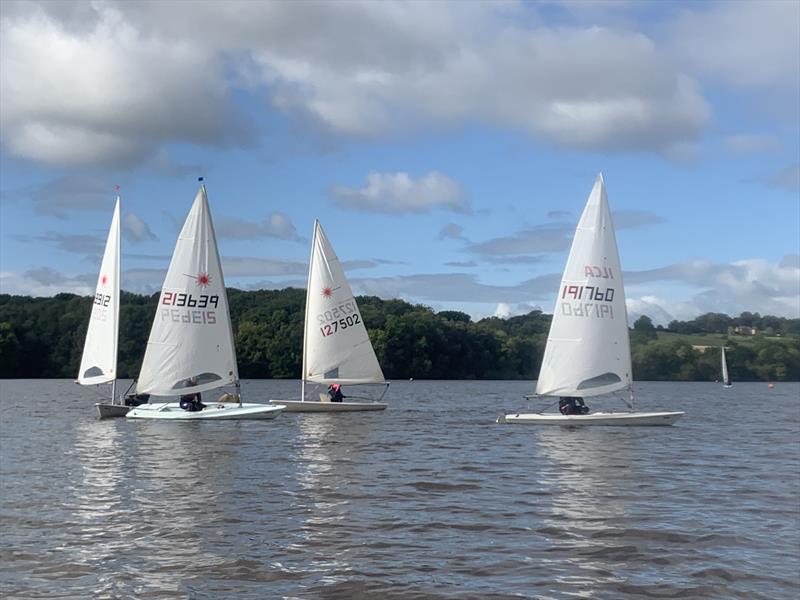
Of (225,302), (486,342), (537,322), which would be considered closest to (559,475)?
(225,302)

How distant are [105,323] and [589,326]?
17.8 meters

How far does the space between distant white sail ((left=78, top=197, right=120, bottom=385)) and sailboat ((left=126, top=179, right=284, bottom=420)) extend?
2.69 m

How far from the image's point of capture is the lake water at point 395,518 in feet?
33.3

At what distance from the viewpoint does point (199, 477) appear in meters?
18.5

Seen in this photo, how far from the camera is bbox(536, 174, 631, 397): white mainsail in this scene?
3103 centimetres

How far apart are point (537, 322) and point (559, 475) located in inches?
4613

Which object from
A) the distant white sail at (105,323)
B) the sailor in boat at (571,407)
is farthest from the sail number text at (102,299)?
the sailor in boat at (571,407)

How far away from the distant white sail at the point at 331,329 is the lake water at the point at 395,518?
35.1 feet

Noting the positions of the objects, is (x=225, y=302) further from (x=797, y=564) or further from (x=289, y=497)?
(x=797, y=564)

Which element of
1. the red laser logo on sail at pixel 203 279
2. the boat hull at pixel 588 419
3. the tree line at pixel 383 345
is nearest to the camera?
the boat hull at pixel 588 419

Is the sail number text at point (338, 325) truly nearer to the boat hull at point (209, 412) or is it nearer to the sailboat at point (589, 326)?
the boat hull at point (209, 412)

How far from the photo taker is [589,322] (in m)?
31.2

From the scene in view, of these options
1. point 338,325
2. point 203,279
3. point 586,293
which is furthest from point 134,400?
point 586,293

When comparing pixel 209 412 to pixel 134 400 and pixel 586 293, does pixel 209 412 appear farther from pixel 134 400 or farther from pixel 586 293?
pixel 586 293
